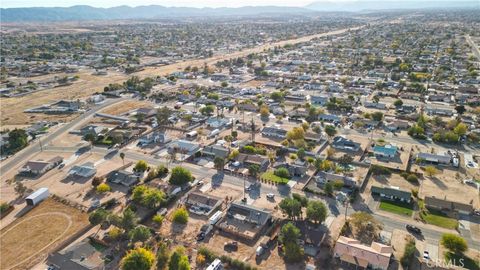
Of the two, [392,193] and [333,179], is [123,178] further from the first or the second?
[392,193]

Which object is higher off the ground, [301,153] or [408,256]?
[301,153]

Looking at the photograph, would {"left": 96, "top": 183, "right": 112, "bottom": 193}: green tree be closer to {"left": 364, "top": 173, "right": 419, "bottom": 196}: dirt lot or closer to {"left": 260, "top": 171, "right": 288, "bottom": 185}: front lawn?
{"left": 260, "top": 171, "right": 288, "bottom": 185}: front lawn

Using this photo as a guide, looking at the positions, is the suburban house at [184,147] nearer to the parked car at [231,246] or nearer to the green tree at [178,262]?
the parked car at [231,246]

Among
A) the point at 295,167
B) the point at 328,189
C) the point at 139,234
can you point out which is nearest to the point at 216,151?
the point at 295,167

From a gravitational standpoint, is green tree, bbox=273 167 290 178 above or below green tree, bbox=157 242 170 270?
above

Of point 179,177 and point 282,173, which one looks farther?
point 282,173

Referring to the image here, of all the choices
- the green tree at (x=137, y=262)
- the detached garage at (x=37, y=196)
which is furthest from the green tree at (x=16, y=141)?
the green tree at (x=137, y=262)

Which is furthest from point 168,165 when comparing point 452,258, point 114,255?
point 452,258

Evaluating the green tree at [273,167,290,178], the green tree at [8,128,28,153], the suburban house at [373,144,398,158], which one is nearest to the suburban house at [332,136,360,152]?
the suburban house at [373,144,398,158]
